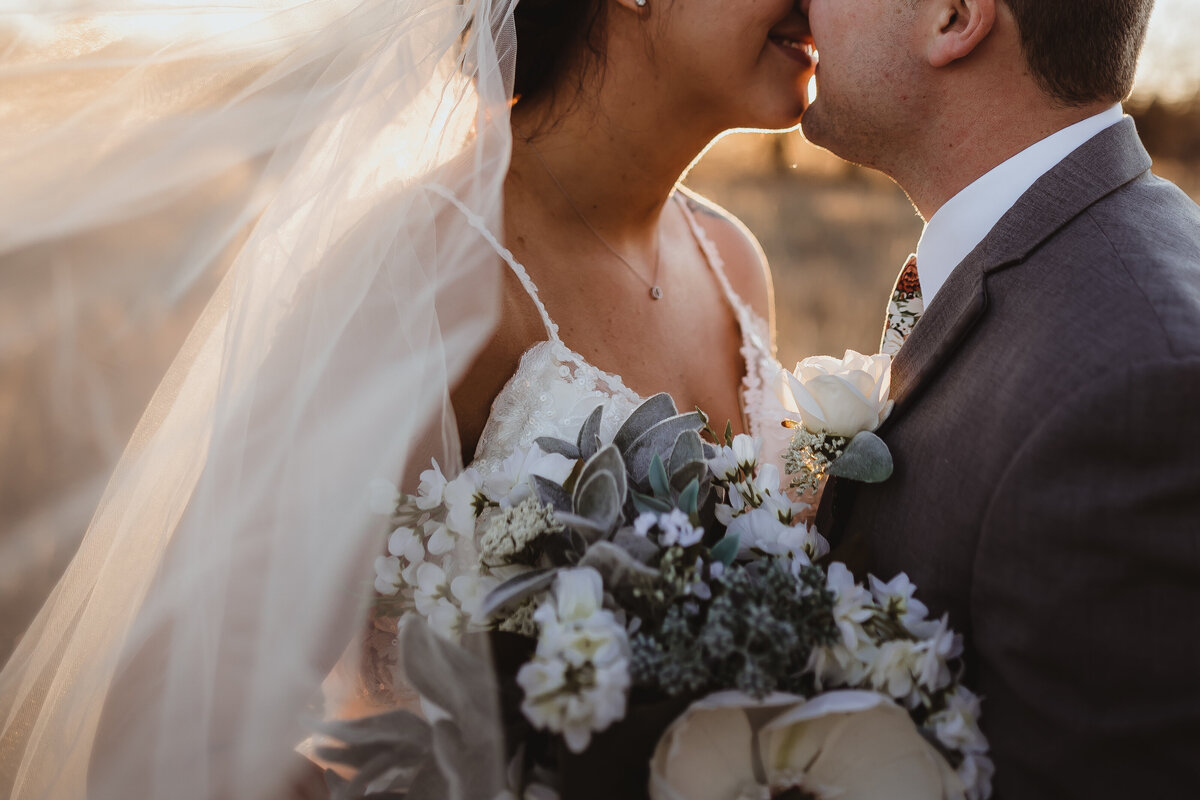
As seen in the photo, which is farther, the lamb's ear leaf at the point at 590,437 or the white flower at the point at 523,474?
the lamb's ear leaf at the point at 590,437

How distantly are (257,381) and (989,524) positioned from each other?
1.27m

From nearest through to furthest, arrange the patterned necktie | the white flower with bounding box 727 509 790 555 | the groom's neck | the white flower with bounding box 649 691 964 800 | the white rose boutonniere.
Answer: the white flower with bounding box 649 691 964 800 → the white flower with bounding box 727 509 790 555 → the white rose boutonniere → the groom's neck → the patterned necktie

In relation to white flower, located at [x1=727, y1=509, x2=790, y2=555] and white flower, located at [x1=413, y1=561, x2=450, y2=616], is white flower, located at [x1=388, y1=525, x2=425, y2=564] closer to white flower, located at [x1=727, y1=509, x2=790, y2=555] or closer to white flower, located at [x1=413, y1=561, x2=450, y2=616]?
white flower, located at [x1=413, y1=561, x2=450, y2=616]

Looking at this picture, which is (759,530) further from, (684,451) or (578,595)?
(578,595)

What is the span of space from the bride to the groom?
0.77 meters

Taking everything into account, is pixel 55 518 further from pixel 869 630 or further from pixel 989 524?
pixel 989 524

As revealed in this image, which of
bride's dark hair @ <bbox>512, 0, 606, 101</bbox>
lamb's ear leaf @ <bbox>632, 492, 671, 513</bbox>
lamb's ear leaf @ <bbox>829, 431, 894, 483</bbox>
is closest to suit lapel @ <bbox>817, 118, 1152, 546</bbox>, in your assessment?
lamb's ear leaf @ <bbox>829, 431, 894, 483</bbox>

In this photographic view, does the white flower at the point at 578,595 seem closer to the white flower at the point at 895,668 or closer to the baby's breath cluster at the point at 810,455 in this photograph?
the white flower at the point at 895,668

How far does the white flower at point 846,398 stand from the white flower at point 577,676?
65 cm

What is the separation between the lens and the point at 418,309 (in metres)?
1.65

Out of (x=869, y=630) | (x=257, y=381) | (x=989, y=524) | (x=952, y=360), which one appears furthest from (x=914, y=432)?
(x=257, y=381)

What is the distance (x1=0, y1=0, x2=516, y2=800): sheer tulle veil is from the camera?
58.9 inches

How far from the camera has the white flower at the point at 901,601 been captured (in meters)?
1.32

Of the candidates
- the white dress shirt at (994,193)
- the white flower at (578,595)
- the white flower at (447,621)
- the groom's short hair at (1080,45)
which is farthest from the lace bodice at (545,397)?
the groom's short hair at (1080,45)
